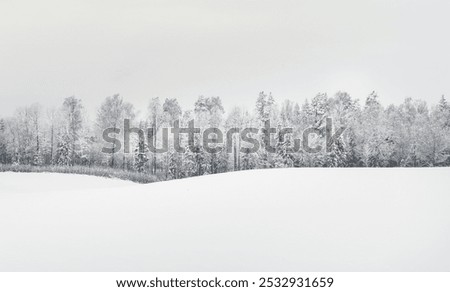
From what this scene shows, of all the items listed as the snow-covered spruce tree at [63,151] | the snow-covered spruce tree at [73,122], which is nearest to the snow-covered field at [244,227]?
the snow-covered spruce tree at [73,122]

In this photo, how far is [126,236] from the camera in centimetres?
694

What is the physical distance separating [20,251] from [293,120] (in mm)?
27140

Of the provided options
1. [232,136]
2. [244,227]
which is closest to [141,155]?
[232,136]

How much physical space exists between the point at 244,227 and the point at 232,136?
24.9 meters

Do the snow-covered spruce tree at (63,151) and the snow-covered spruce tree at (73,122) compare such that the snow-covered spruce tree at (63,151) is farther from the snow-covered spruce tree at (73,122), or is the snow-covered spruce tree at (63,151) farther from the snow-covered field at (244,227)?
the snow-covered field at (244,227)

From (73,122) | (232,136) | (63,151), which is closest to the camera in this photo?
(232,136)

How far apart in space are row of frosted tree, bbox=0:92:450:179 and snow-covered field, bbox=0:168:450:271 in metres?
18.8

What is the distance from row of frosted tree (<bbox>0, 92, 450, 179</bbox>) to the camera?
2950cm

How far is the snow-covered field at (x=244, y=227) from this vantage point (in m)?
6.21

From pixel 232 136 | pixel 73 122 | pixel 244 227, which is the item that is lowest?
pixel 244 227

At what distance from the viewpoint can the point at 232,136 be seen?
31969 millimetres

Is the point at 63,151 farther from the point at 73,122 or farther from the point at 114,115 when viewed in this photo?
the point at 114,115

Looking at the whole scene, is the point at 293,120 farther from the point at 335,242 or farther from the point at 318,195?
the point at 335,242
